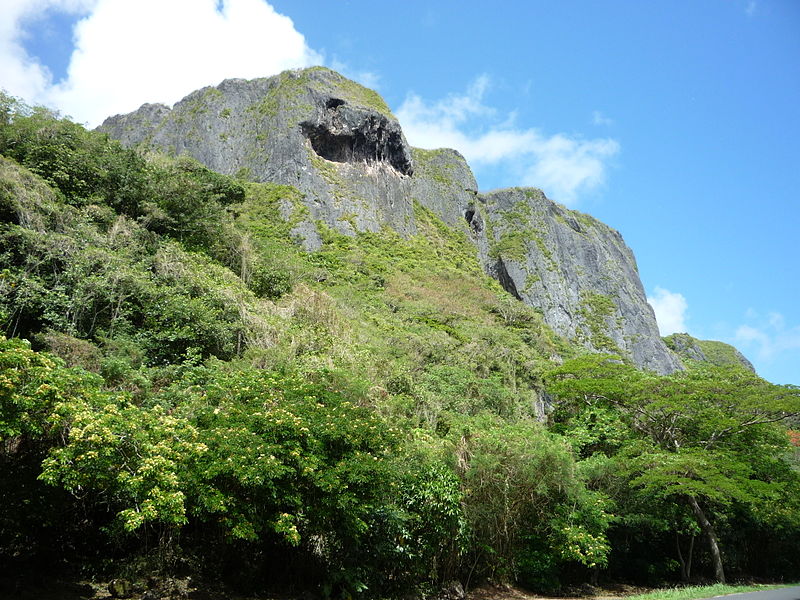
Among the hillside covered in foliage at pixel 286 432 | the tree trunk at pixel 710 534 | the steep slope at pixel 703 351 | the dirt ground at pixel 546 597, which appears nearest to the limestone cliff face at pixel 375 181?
the steep slope at pixel 703 351

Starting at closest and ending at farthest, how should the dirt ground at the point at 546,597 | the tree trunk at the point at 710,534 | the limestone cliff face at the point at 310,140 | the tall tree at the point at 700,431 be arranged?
the dirt ground at the point at 546,597, the tall tree at the point at 700,431, the tree trunk at the point at 710,534, the limestone cliff face at the point at 310,140

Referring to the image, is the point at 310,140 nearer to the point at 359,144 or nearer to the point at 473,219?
the point at 359,144

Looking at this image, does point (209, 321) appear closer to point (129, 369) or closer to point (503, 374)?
point (129, 369)

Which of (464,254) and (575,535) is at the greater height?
(464,254)

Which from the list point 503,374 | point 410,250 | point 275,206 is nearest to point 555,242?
point 410,250

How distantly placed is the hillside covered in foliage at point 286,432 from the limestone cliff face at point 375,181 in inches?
876

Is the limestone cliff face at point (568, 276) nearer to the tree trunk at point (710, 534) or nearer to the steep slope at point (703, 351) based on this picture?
the steep slope at point (703, 351)

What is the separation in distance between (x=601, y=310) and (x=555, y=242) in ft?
40.3

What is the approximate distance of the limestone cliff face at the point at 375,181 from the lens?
166 feet

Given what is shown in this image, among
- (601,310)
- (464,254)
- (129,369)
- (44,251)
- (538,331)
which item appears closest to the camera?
(129,369)

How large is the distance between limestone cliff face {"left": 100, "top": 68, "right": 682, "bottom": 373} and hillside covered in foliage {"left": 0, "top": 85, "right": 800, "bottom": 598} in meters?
22.3

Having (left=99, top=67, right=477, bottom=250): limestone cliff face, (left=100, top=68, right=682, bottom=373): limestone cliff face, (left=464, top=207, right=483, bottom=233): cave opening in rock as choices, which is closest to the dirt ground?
(left=100, top=68, right=682, bottom=373): limestone cliff face

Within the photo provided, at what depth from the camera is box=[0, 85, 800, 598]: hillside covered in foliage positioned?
9.23m

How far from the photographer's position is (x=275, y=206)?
Result: 147ft
